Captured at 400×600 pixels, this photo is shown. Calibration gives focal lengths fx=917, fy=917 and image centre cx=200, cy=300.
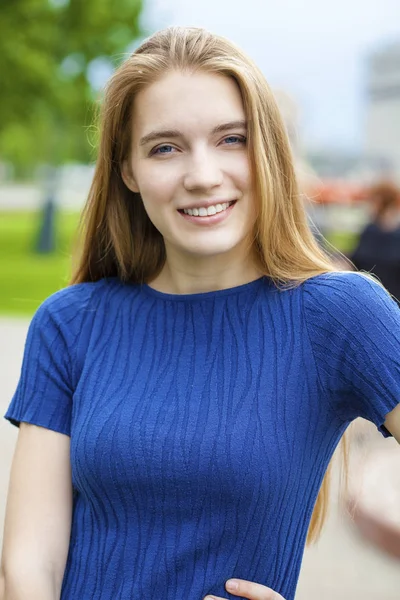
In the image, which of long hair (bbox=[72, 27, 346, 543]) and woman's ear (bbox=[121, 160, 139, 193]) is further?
woman's ear (bbox=[121, 160, 139, 193])

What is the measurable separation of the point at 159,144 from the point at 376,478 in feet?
5.96

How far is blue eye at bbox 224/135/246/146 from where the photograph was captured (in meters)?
1.94

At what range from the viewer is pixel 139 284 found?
2213 mm

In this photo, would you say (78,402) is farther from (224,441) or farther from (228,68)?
(228,68)

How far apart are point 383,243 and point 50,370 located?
14.1ft

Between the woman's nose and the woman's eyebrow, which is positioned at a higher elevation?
the woman's eyebrow

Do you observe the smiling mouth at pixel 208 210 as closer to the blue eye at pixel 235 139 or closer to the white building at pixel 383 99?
the blue eye at pixel 235 139

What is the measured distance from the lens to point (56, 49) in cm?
1596

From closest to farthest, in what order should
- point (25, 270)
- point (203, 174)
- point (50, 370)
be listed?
point (203, 174)
point (50, 370)
point (25, 270)

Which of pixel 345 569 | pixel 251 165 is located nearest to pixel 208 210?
pixel 251 165

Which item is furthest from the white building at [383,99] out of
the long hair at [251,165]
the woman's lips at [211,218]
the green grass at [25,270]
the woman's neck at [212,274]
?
the woman's lips at [211,218]

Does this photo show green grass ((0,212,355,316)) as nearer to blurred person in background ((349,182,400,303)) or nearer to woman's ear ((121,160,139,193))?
blurred person in background ((349,182,400,303))

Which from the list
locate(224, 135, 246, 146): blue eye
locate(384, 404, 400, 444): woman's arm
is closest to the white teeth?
locate(224, 135, 246, 146): blue eye

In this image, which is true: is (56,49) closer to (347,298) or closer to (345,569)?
(345,569)
